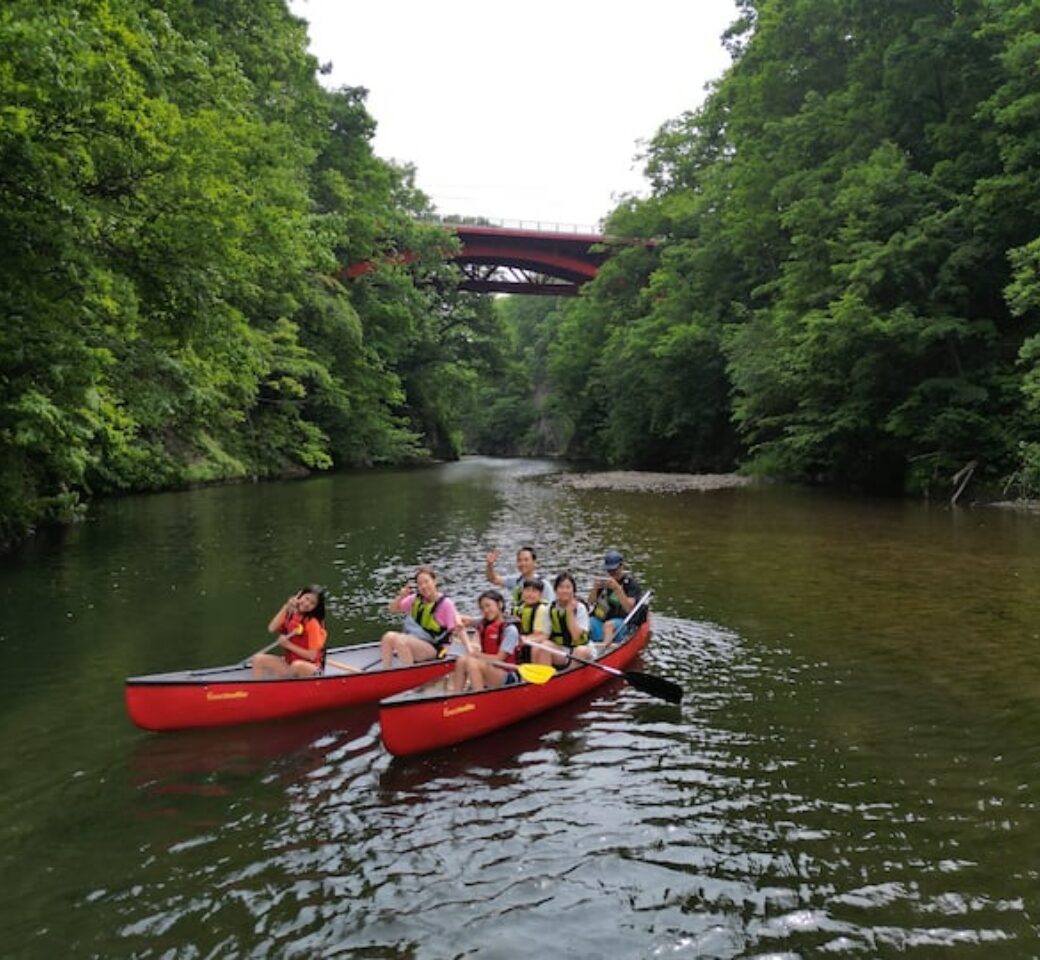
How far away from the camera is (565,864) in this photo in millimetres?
4957

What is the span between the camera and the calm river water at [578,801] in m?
4.31

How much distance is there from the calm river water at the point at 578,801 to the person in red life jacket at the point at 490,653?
542mm

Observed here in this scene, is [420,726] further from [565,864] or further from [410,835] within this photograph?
[565,864]

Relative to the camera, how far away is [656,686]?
25.2 ft

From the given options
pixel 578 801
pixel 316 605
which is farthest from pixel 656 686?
pixel 316 605

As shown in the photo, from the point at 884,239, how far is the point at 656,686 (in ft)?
62.9

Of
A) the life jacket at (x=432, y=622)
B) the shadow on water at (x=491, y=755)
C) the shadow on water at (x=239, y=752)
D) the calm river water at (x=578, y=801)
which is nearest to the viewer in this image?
the calm river water at (x=578, y=801)

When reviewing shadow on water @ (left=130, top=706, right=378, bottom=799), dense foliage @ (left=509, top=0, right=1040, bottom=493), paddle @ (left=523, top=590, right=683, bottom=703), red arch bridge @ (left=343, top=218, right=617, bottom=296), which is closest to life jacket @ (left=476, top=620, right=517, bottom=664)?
paddle @ (left=523, top=590, right=683, bottom=703)

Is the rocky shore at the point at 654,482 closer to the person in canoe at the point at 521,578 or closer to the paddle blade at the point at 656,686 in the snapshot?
the person in canoe at the point at 521,578

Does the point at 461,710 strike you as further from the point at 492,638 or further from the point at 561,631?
the point at 561,631

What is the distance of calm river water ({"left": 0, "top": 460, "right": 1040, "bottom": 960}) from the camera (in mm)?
4312

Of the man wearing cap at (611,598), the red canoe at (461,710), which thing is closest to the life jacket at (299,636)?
the red canoe at (461,710)

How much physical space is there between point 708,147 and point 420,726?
41.2m

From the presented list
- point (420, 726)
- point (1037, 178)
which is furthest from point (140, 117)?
Result: point (1037, 178)
